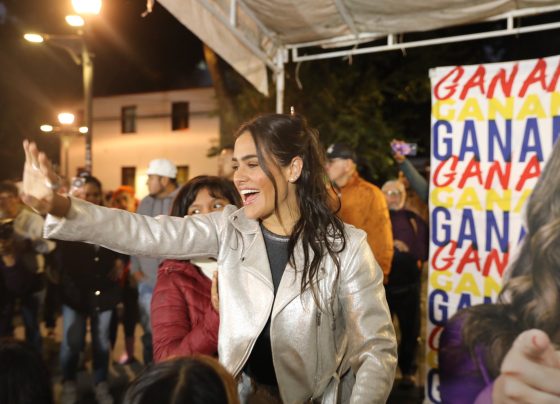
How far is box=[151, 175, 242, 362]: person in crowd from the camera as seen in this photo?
2539 mm

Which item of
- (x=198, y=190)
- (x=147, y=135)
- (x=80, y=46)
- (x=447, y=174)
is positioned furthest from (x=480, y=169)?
(x=147, y=135)

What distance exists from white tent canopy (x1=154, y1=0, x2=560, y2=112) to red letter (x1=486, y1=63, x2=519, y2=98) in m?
0.60

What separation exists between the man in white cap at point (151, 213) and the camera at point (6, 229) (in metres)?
1.28

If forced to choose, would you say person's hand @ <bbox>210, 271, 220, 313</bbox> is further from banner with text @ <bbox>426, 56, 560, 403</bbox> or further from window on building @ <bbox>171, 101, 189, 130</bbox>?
window on building @ <bbox>171, 101, 189, 130</bbox>

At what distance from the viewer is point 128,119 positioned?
33.8 m

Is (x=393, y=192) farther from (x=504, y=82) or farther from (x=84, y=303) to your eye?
(x=84, y=303)

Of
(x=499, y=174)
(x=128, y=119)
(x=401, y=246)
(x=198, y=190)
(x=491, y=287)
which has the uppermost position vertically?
(x=128, y=119)

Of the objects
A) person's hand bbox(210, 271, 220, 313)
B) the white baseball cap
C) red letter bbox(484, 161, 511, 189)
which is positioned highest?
the white baseball cap

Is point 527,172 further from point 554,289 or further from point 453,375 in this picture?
point 453,375

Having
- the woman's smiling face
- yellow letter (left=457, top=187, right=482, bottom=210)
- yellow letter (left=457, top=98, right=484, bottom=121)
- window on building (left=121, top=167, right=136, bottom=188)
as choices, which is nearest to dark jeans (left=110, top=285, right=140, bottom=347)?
yellow letter (left=457, top=187, right=482, bottom=210)

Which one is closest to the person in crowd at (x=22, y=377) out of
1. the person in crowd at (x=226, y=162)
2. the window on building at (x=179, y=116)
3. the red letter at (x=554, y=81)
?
the red letter at (x=554, y=81)

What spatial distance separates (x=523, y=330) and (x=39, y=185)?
10.8 ft

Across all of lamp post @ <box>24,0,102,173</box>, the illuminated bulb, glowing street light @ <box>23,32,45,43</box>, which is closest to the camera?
the illuminated bulb

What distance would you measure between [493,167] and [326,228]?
2.19 meters
